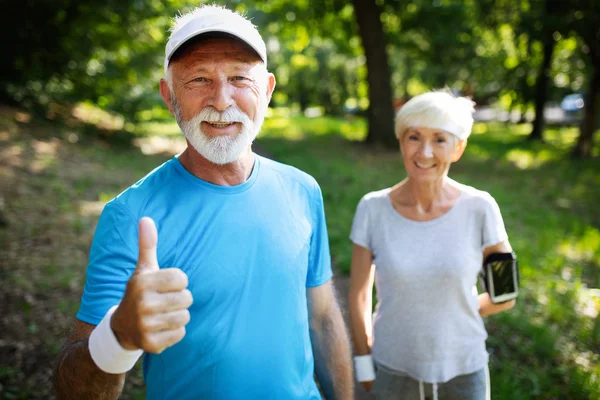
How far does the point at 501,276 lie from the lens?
8.14 ft

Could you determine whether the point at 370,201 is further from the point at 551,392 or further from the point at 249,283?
the point at 551,392

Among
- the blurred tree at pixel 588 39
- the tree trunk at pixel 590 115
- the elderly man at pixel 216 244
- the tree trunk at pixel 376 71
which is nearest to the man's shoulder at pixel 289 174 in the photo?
the elderly man at pixel 216 244

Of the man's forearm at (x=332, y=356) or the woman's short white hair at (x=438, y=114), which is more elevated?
the woman's short white hair at (x=438, y=114)

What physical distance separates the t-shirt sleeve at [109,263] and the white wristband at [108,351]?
5.4 inches

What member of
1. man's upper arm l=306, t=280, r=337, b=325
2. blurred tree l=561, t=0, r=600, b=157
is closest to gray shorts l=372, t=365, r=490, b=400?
man's upper arm l=306, t=280, r=337, b=325

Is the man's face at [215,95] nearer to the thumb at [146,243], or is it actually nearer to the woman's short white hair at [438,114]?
the thumb at [146,243]

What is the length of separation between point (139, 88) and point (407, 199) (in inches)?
657

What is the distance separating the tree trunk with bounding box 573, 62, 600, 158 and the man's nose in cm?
1448

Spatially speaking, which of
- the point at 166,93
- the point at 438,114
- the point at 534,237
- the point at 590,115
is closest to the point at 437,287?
the point at 438,114

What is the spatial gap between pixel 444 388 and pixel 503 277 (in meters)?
0.62

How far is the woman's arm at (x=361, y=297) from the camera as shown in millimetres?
2584

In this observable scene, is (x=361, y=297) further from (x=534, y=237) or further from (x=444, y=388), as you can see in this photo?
(x=534, y=237)

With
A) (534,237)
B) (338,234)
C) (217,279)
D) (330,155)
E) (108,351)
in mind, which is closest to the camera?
(108,351)

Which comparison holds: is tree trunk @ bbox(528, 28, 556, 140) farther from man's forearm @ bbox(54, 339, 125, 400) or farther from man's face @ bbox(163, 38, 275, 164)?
man's forearm @ bbox(54, 339, 125, 400)
